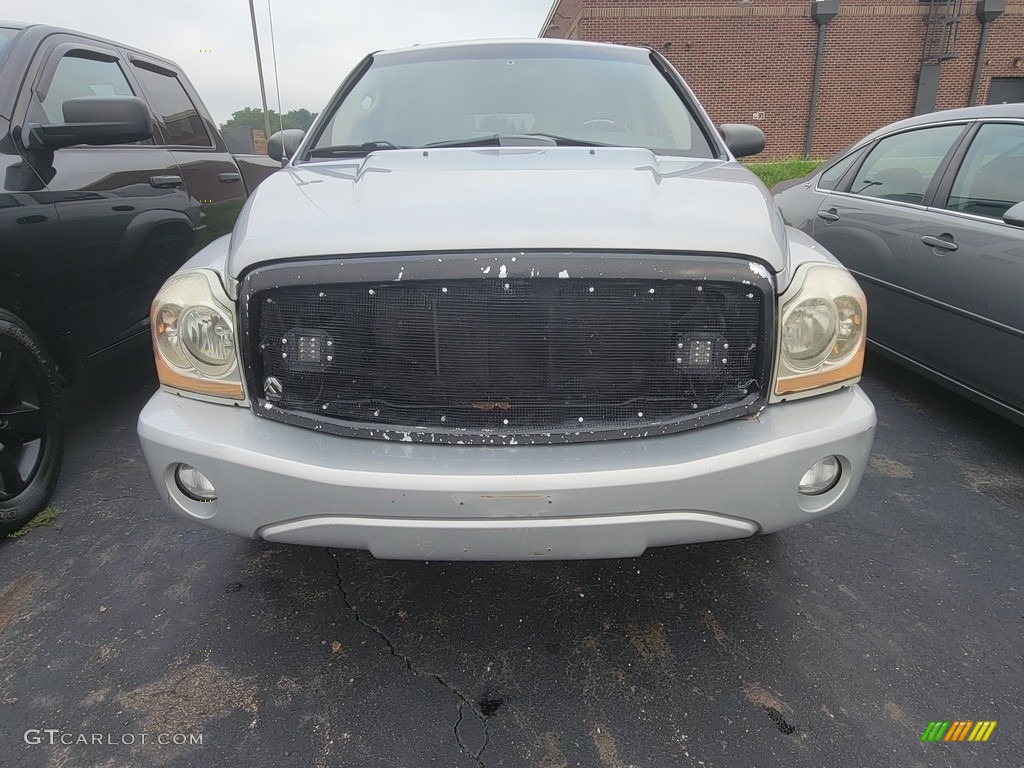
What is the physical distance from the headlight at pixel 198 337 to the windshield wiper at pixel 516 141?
123cm

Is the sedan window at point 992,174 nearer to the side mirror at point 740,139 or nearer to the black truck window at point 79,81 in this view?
the side mirror at point 740,139

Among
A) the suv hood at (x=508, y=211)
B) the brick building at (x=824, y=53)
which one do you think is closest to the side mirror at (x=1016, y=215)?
the suv hood at (x=508, y=211)

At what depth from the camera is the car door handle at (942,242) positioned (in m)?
3.22

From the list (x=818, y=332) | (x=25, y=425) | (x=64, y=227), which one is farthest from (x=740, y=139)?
(x=25, y=425)

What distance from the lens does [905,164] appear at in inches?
154

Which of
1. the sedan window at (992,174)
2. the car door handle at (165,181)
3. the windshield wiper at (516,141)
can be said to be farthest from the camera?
the car door handle at (165,181)

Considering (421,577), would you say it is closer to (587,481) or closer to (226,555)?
(226,555)

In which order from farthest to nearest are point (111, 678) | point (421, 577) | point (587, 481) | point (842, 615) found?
point (421, 577) → point (842, 615) → point (111, 678) → point (587, 481)

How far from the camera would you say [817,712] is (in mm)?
1778

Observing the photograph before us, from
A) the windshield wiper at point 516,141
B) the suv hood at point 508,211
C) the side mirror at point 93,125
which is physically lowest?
the suv hood at point 508,211

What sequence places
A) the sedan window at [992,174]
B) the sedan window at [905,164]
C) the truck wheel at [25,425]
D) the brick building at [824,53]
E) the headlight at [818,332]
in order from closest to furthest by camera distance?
the headlight at [818,332], the truck wheel at [25,425], the sedan window at [992,174], the sedan window at [905,164], the brick building at [824,53]

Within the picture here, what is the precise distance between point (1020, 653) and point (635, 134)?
2272 mm

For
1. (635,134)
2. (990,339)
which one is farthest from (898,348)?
(635,134)

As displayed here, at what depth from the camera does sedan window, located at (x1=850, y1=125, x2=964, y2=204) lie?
3.65m
